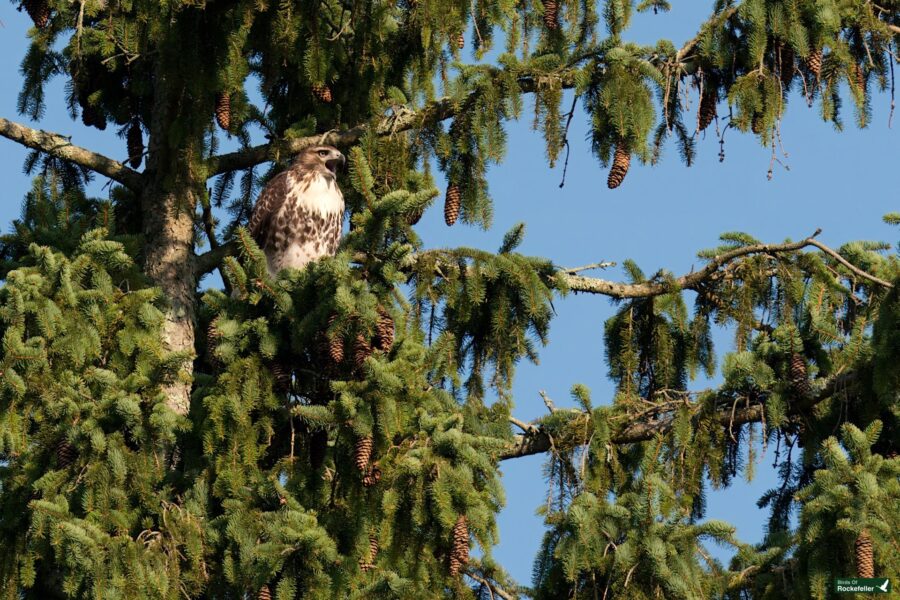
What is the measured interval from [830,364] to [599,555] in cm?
156

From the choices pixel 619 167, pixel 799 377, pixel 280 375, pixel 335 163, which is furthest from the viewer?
pixel 335 163

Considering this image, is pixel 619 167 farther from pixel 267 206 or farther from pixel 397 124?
pixel 267 206

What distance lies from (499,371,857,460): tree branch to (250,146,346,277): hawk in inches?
71.5

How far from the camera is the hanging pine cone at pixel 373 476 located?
588 centimetres

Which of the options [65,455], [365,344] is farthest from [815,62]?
[65,455]

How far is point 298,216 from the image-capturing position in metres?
8.62

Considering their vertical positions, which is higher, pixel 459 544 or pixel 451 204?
pixel 451 204

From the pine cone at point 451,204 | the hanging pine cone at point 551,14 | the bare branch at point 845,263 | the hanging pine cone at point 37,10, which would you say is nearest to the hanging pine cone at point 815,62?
the bare branch at point 845,263

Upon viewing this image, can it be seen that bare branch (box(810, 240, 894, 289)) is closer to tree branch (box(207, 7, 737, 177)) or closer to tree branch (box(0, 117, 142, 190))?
tree branch (box(207, 7, 737, 177))

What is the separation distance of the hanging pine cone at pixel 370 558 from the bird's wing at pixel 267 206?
2.92 m

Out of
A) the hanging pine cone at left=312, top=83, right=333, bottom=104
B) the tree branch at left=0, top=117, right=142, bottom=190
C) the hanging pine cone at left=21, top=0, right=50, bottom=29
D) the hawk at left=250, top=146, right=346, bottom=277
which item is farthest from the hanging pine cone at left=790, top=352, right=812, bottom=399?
the hanging pine cone at left=21, top=0, right=50, bottom=29

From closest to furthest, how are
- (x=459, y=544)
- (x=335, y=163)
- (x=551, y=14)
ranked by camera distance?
(x=459, y=544), (x=551, y=14), (x=335, y=163)

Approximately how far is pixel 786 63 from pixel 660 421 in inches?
70.8

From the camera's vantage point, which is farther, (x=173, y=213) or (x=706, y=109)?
(x=173, y=213)
